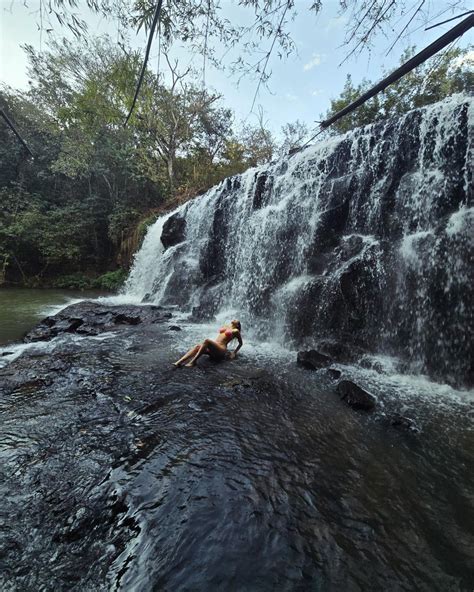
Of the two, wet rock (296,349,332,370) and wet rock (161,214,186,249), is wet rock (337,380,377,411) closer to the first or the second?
wet rock (296,349,332,370)

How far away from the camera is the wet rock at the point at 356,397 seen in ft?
12.6

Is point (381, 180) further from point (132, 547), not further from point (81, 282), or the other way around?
point (81, 282)

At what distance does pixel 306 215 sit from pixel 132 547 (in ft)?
26.2

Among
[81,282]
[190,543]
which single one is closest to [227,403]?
[190,543]

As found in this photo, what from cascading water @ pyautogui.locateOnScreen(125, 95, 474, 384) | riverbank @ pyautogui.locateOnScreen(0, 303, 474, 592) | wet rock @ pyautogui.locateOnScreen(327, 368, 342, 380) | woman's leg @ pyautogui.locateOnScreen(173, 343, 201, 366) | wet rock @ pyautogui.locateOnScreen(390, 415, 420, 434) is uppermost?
cascading water @ pyautogui.locateOnScreen(125, 95, 474, 384)

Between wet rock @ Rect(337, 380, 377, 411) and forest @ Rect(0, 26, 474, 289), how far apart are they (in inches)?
564

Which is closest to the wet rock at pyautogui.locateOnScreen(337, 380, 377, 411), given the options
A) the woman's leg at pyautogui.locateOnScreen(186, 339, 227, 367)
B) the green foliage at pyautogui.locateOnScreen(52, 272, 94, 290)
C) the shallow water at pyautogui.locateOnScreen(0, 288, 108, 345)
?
the woman's leg at pyautogui.locateOnScreen(186, 339, 227, 367)

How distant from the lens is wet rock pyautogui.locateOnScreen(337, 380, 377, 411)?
385 centimetres

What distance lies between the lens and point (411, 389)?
455 cm

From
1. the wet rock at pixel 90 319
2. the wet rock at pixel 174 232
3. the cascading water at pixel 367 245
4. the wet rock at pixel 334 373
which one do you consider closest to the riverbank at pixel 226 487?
the wet rock at pixel 334 373

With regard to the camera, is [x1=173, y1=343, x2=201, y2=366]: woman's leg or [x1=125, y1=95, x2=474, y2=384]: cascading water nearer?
[x1=173, y1=343, x2=201, y2=366]: woman's leg

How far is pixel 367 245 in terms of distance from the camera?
22.0 feet

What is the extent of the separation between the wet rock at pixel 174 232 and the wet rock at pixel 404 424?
11135 mm

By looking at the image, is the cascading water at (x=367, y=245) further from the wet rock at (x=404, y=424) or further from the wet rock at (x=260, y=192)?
the wet rock at (x=404, y=424)
